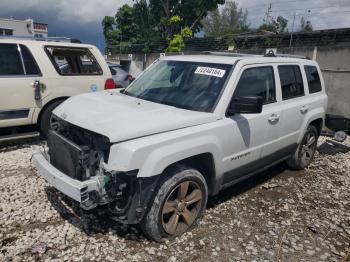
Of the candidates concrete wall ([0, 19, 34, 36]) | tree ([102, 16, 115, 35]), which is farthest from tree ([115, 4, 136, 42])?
concrete wall ([0, 19, 34, 36])

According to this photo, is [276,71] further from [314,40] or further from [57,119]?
[314,40]

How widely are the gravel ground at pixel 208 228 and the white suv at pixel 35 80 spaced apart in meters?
1.16

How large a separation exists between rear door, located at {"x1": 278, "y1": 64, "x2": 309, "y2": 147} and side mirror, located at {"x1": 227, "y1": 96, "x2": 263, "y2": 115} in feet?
3.78

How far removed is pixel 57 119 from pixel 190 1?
85.8 feet

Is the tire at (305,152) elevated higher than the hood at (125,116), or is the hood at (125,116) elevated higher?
the hood at (125,116)

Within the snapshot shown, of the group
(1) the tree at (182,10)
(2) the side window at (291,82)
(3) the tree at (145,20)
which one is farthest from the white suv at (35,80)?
(3) the tree at (145,20)

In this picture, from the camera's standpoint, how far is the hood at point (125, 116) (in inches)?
120

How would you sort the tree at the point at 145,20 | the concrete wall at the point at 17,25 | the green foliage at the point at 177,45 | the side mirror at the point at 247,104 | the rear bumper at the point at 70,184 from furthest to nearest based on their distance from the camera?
the concrete wall at the point at 17,25 → the tree at the point at 145,20 → the green foliage at the point at 177,45 → the side mirror at the point at 247,104 → the rear bumper at the point at 70,184

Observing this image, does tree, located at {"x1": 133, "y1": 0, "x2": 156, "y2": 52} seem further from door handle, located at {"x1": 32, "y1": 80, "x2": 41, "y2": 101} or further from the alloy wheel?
the alloy wheel

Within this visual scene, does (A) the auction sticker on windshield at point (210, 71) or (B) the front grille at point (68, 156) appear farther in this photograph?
(A) the auction sticker on windshield at point (210, 71)

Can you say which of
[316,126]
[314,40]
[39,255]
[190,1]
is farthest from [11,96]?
[190,1]

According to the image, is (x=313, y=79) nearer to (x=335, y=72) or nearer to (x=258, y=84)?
(x=258, y=84)

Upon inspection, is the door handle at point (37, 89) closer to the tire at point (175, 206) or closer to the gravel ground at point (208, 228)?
the gravel ground at point (208, 228)

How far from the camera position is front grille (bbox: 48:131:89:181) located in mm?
3152
